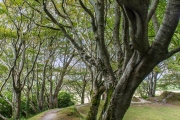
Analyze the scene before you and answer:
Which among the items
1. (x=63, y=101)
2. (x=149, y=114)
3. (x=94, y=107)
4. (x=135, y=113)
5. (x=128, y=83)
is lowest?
(x=149, y=114)

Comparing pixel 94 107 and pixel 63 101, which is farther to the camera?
pixel 63 101

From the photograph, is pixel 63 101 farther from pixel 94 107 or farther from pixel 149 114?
pixel 94 107

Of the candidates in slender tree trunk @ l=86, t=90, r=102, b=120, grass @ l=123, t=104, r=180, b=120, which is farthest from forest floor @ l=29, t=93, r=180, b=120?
A: slender tree trunk @ l=86, t=90, r=102, b=120

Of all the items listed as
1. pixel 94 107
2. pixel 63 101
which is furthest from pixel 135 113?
pixel 63 101

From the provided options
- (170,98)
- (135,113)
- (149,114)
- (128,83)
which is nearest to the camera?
(128,83)

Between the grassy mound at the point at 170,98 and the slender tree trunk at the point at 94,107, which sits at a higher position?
the slender tree trunk at the point at 94,107

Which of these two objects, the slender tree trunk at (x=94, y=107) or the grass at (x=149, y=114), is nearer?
the slender tree trunk at (x=94, y=107)

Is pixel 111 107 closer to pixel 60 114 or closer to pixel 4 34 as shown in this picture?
pixel 60 114

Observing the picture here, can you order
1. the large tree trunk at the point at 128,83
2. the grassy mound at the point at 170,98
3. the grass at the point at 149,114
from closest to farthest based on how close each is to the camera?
the large tree trunk at the point at 128,83 < the grass at the point at 149,114 < the grassy mound at the point at 170,98

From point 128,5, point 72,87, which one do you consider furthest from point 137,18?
point 72,87

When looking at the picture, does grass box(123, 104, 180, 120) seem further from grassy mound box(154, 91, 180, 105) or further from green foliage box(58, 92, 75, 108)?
green foliage box(58, 92, 75, 108)

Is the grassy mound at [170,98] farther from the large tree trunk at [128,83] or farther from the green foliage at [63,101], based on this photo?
the large tree trunk at [128,83]

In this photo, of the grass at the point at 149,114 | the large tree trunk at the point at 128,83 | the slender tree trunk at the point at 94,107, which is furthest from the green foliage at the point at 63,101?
the large tree trunk at the point at 128,83

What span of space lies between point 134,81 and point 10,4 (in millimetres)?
7065
